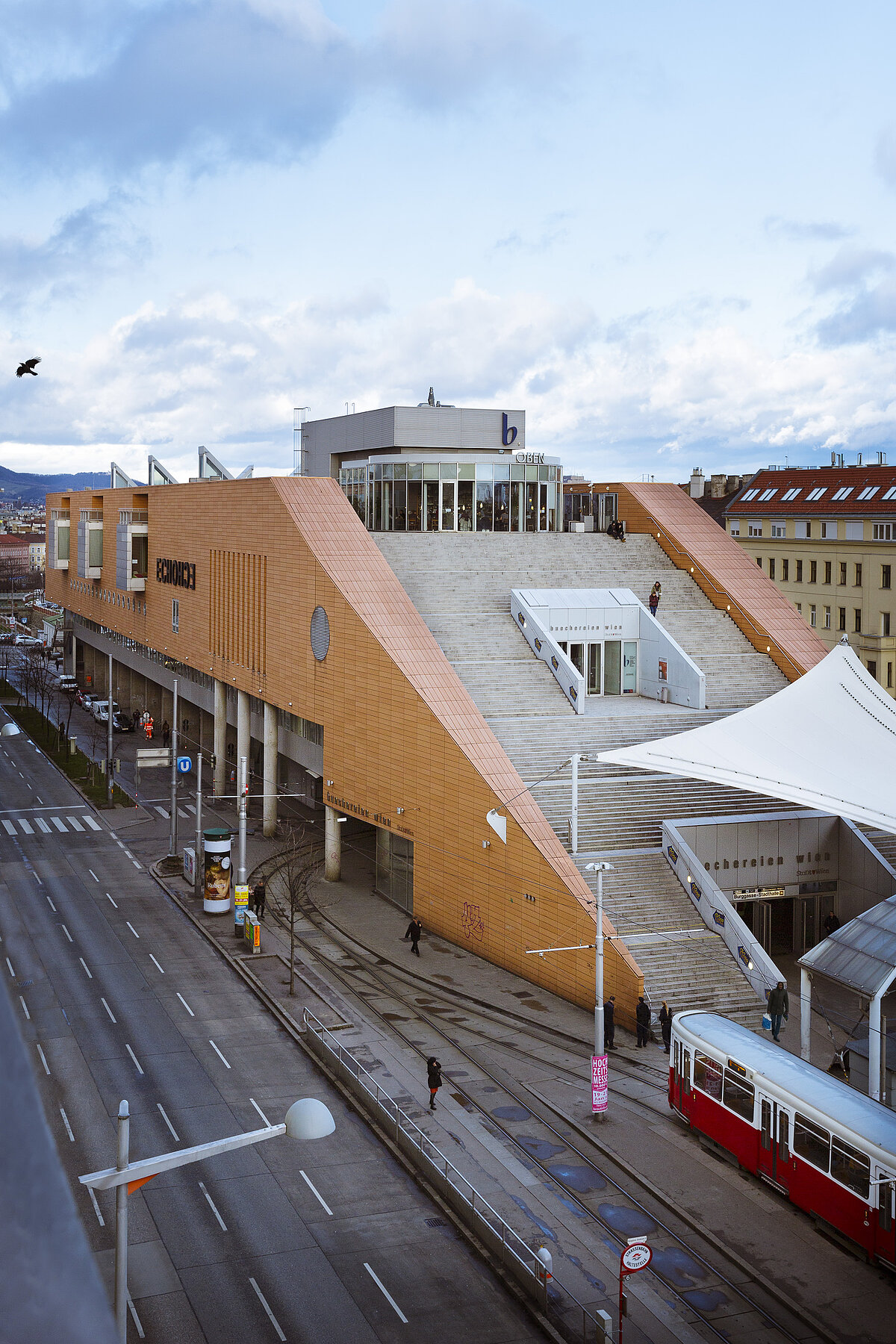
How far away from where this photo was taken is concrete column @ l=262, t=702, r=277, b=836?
194ft

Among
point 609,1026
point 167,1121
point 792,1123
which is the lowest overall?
point 167,1121

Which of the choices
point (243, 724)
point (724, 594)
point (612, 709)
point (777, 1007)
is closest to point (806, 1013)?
point (777, 1007)

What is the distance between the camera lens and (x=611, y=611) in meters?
55.6

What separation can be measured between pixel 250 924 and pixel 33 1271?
4119 cm

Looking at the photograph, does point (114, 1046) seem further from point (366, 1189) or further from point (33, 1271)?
point (33, 1271)

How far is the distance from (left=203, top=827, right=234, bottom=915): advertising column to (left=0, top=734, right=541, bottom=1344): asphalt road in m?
1.27

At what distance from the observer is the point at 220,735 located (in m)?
65.8

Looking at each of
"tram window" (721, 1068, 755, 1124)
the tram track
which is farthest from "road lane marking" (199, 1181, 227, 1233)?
"tram window" (721, 1068, 755, 1124)

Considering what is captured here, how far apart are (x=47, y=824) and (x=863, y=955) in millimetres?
43623

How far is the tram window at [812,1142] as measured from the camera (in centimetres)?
2375

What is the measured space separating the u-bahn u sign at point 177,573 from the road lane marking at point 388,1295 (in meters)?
52.5

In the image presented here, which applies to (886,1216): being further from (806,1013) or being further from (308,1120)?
(308,1120)

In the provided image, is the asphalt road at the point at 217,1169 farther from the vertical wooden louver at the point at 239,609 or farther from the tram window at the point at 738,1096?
the vertical wooden louver at the point at 239,609

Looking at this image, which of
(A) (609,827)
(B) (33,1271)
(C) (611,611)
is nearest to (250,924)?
(A) (609,827)
